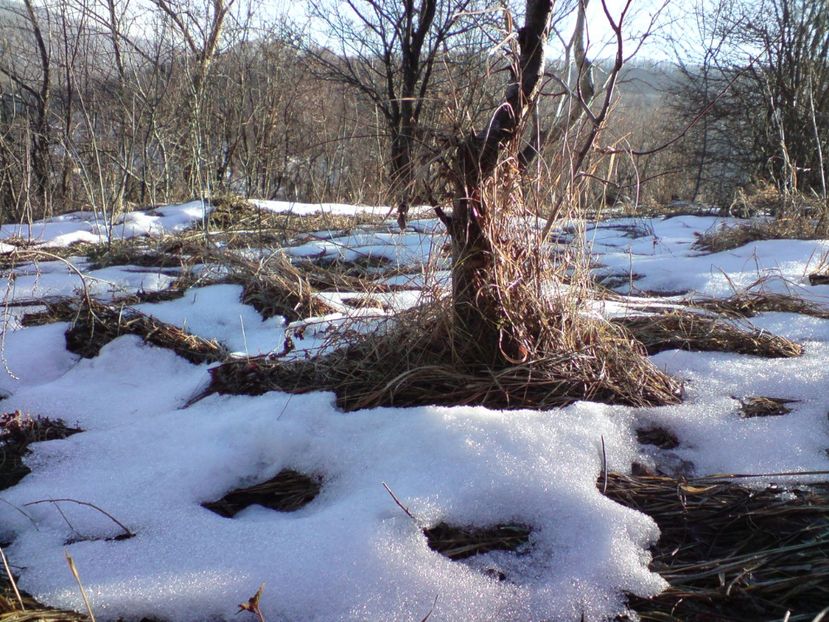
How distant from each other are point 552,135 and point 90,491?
157cm

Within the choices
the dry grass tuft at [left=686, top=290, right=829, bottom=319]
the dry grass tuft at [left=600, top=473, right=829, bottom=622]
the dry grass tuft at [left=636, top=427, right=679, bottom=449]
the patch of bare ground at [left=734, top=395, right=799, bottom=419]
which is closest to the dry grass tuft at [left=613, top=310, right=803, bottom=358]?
the dry grass tuft at [left=686, top=290, right=829, bottom=319]

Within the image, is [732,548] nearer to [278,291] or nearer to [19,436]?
[19,436]

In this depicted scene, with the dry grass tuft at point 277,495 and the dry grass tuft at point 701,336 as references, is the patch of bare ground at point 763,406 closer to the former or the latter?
the dry grass tuft at point 701,336

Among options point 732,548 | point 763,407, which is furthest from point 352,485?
point 763,407

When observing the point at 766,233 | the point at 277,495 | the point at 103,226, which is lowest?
the point at 277,495

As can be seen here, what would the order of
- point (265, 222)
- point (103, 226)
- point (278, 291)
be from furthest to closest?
point (265, 222), point (103, 226), point (278, 291)

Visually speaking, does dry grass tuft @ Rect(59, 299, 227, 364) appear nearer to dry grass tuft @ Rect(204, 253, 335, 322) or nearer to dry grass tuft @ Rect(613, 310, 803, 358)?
dry grass tuft @ Rect(204, 253, 335, 322)

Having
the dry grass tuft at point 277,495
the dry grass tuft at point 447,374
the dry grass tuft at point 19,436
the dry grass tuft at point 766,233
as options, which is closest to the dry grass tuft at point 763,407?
the dry grass tuft at point 447,374

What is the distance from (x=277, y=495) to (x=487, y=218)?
0.94 metres

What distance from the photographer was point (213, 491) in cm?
146

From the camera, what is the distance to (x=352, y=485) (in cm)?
141

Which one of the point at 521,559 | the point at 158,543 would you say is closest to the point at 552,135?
the point at 521,559

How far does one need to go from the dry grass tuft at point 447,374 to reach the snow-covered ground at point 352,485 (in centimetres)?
9

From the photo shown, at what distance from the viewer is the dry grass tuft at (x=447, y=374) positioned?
1.72 meters
